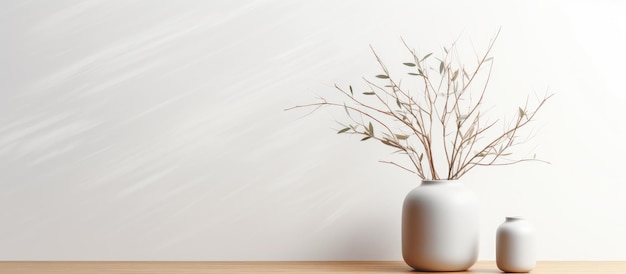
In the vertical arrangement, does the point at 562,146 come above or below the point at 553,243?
above

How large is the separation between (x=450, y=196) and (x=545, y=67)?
2.10 feet

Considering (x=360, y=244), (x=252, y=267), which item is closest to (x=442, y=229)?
(x=360, y=244)

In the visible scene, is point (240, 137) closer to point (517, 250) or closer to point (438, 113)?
point (438, 113)

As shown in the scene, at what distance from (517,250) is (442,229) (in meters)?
0.20

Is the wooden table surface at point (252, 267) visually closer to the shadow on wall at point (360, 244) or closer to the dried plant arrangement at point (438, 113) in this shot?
the shadow on wall at point (360, 244)

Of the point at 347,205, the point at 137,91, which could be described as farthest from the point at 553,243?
the point at 137,91

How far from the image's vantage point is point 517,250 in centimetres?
171

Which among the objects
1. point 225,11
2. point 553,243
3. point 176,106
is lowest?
point 553,243

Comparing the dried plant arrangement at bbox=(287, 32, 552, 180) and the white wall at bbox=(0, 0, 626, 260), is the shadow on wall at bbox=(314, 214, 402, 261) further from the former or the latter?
the dried plant arrangement at bbox=(287, 32, 552, 180)

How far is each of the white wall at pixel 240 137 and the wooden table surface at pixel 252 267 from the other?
2.7 inches

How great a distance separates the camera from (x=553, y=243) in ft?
6.70

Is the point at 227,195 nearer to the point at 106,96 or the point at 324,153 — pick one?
the point at 324,153

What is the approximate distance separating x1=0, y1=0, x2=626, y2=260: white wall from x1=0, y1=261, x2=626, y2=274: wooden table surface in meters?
0.07

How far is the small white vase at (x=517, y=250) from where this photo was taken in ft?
5.59
